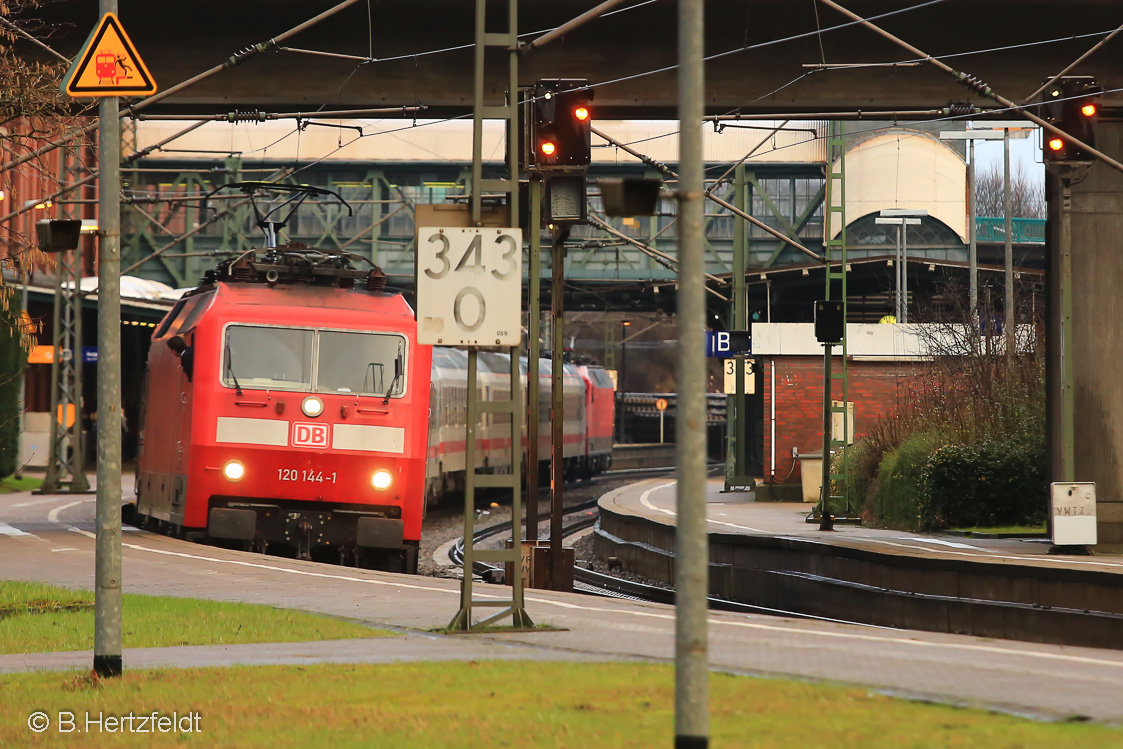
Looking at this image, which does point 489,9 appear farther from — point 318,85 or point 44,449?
point 44,449

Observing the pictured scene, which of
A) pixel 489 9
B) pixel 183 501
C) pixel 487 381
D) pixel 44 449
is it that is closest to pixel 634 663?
pixel 183 501

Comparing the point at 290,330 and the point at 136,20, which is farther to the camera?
the point at 136,20

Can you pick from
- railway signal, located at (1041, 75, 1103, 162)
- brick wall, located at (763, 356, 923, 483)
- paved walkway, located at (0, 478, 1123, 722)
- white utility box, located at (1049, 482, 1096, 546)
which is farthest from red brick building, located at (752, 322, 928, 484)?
paved walkway, located at (0, 478, 1123, 722)

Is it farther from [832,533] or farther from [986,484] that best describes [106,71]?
[986,484]

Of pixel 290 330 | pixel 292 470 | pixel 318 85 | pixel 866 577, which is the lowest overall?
pixel 866 577

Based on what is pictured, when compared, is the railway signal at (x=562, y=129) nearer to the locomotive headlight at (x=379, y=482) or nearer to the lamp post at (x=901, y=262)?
the locomotive headlight at (x=379, y=482)

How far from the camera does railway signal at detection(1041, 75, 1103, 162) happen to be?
1864 cm

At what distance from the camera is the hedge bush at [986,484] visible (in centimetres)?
2378

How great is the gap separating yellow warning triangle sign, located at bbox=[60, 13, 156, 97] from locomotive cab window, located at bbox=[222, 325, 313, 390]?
28.9ft

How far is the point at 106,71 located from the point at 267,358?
8.98m

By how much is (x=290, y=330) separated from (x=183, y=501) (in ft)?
7.94

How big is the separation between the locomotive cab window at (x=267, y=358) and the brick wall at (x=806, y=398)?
68.7 ft

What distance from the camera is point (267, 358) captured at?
18.4 meters

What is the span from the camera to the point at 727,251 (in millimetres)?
53312
